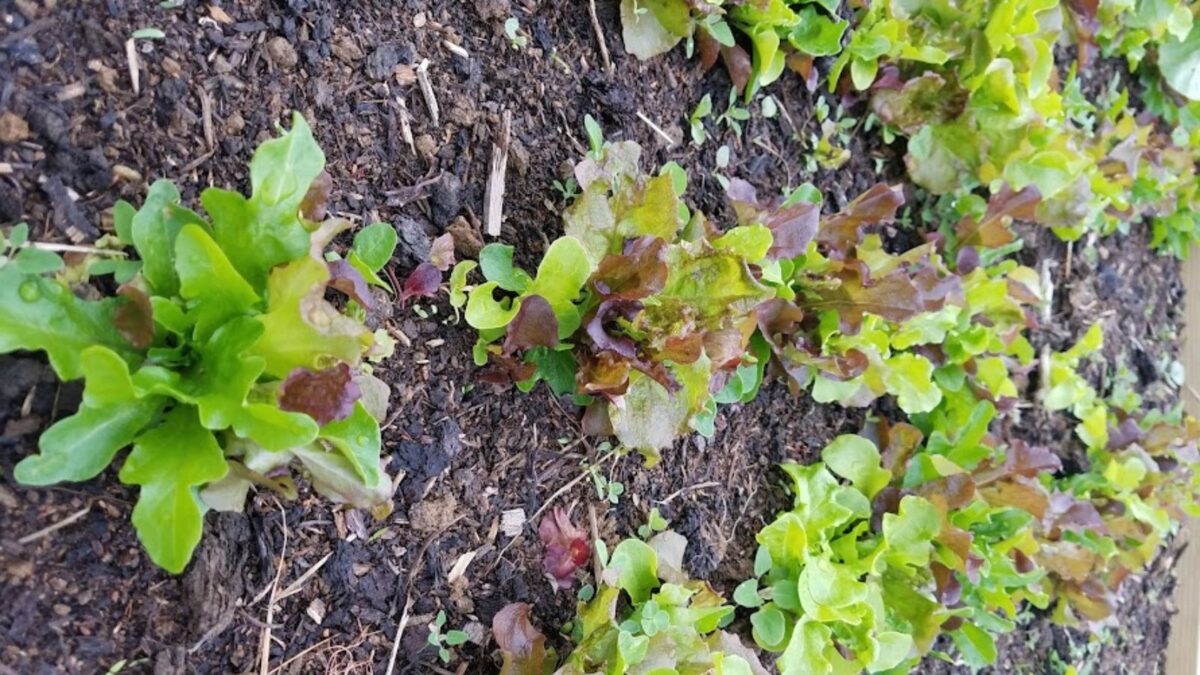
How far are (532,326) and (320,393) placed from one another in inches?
13.3

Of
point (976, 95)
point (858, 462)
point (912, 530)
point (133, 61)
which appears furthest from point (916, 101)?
point (133, 61)

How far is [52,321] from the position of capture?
2.95 feet

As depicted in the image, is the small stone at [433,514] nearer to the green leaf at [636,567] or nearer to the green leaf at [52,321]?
the green leaf at [636,567]

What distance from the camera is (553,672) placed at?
1.25 m

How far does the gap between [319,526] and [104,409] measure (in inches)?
12.3

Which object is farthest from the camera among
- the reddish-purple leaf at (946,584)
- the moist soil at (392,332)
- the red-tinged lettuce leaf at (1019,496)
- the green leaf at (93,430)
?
the red-tinged lettuce leaf at (1019,496)

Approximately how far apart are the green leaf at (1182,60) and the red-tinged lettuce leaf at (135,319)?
97.7 inches

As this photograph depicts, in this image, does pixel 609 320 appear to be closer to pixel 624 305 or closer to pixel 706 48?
pixel 624 305

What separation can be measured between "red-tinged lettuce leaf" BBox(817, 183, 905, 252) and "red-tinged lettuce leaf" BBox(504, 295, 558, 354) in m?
0.61

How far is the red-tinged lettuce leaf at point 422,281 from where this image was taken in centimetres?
117

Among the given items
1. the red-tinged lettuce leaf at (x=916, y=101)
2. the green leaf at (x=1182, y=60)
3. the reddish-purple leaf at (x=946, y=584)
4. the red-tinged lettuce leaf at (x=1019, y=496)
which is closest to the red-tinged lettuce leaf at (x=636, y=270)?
the red-tinged lettuce leaf at (x=916, y=101)

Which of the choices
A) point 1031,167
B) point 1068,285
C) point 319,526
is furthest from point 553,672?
point 1068,285

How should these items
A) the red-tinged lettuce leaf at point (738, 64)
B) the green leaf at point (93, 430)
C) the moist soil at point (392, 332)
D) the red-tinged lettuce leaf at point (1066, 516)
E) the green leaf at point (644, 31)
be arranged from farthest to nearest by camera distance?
1. the red-tinged lettuce leaf at point (1066, 516)
2. the red-tinged lettuce leaf at point (738, 64)
3. the green leaf at point (644, 31)
4. the moist soil at point (392, 332)
5. the green leaf at point (93, 430)

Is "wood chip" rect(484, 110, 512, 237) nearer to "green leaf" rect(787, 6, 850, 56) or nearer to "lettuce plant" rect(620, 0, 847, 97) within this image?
"lettuce plant" rect(620, 0, 847, 97)
